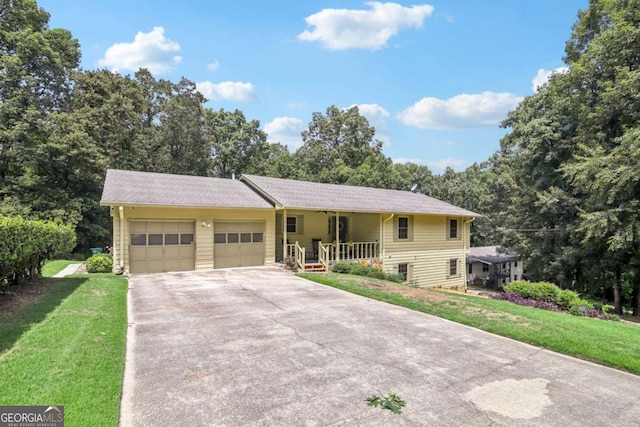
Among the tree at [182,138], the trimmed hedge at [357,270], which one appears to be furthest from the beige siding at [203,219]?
the tree at [182,138]

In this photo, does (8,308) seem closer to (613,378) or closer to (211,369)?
(211,369)

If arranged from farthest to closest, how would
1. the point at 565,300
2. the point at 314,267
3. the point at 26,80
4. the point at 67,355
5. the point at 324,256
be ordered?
1. the point at 26,80
2. the point at 324,256
3. the point at 314,267
4. the point at 565,300
5. the point at 67,355

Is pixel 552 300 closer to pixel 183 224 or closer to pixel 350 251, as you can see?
pixel 350 251

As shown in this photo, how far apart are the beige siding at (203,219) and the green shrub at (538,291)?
9.38 meters

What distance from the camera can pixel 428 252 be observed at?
18516mm

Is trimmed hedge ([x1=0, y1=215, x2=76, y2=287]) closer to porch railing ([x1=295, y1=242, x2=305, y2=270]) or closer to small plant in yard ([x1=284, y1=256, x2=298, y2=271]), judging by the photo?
small plant in yard ([x1=284, y1=256, x2=298, y2=271])

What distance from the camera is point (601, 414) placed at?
361cm

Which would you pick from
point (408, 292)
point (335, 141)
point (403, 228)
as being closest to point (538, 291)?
point (408, 292)

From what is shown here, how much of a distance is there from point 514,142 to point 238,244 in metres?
18.4

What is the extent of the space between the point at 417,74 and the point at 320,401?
18.1m

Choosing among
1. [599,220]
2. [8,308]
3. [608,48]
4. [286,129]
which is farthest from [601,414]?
[286,129]

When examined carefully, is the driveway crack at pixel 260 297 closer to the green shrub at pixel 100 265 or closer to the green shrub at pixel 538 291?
the green shrub at pixel 100 265

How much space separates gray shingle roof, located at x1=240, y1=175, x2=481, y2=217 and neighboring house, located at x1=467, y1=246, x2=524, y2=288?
17.3 metres

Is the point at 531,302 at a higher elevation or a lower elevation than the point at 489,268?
higher
